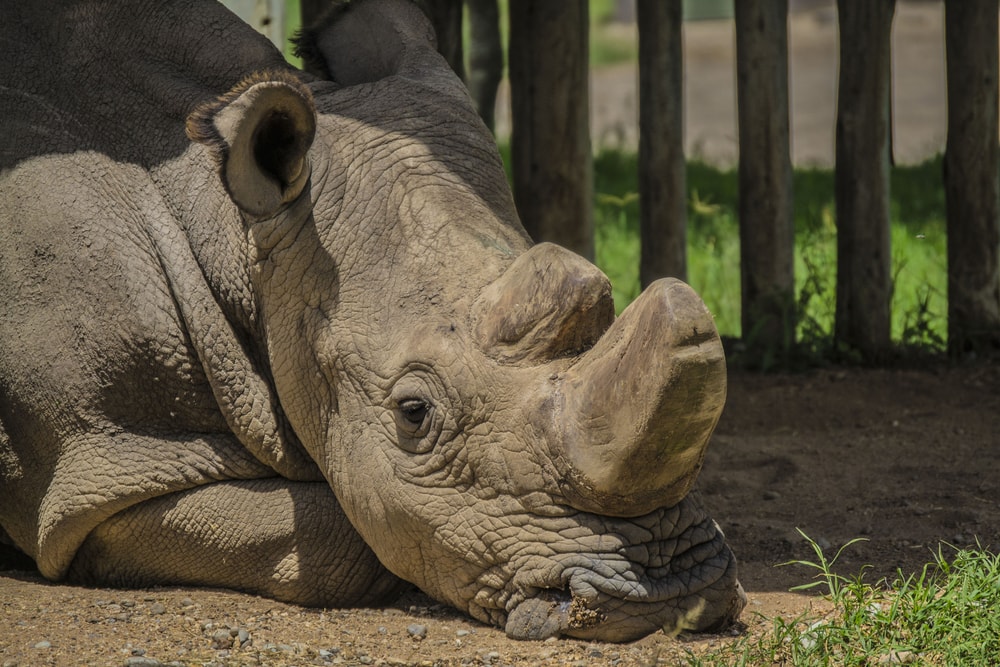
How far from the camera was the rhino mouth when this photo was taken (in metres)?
3.54

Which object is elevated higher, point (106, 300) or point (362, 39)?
point (362, 39)

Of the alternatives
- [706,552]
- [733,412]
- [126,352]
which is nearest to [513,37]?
[733,412]

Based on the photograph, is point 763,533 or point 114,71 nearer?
point 114,71

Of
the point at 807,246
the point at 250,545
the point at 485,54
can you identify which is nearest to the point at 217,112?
the point at 250,545

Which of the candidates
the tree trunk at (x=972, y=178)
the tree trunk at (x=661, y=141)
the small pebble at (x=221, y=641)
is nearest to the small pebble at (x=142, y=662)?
the small pebble at (x=221, y=641)

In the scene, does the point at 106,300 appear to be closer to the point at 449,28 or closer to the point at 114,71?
the point at 114,71

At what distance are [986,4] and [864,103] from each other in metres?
0.71

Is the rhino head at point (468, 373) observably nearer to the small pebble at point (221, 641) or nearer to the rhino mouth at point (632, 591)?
the rhino mouth at point (632, 591)

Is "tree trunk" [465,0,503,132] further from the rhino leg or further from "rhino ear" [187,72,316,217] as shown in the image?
the rhino leg

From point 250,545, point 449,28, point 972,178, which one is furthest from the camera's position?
point 972,178

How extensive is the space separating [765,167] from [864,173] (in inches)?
18.3

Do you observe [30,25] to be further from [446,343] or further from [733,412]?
[733,412]

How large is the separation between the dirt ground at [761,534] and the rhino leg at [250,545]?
66 mm

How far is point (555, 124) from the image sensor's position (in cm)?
676
